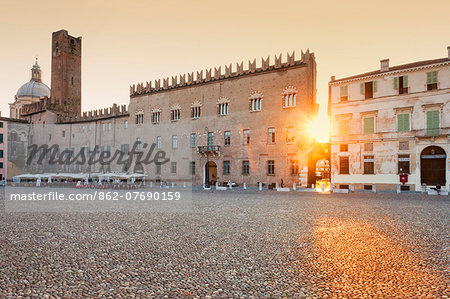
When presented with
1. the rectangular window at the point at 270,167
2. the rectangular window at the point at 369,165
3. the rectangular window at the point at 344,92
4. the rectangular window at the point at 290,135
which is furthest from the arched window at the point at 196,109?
the rectangular window at the point at 369,165

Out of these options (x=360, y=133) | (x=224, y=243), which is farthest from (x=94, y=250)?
(x=360, y=133)

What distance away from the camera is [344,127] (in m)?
28.9

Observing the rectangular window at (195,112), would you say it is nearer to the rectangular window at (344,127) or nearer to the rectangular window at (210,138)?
the rectangular window at (210,138)

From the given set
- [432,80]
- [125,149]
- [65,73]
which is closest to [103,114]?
[125,149]

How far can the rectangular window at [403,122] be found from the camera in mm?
26094

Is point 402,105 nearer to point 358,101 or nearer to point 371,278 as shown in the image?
point 358,101

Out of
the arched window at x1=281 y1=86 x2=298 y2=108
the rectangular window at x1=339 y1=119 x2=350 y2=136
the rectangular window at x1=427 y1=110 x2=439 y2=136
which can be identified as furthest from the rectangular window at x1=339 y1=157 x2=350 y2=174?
the arched window at x1=281 y1=86 x2=298 y2=108

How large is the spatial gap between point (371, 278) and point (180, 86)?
3583cm

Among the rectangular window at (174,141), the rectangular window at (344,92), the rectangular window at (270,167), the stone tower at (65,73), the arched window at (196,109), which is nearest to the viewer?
the rectangular window at (344,92)

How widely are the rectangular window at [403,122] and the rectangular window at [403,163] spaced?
221 centimetres

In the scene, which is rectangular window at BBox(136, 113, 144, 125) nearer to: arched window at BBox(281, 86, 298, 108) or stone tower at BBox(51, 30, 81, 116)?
arched window at BBox(281, 86, 298, 108)

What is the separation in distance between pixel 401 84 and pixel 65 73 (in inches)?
2114

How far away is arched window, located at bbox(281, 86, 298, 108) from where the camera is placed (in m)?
30.6

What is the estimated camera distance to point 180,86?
38469 mm
